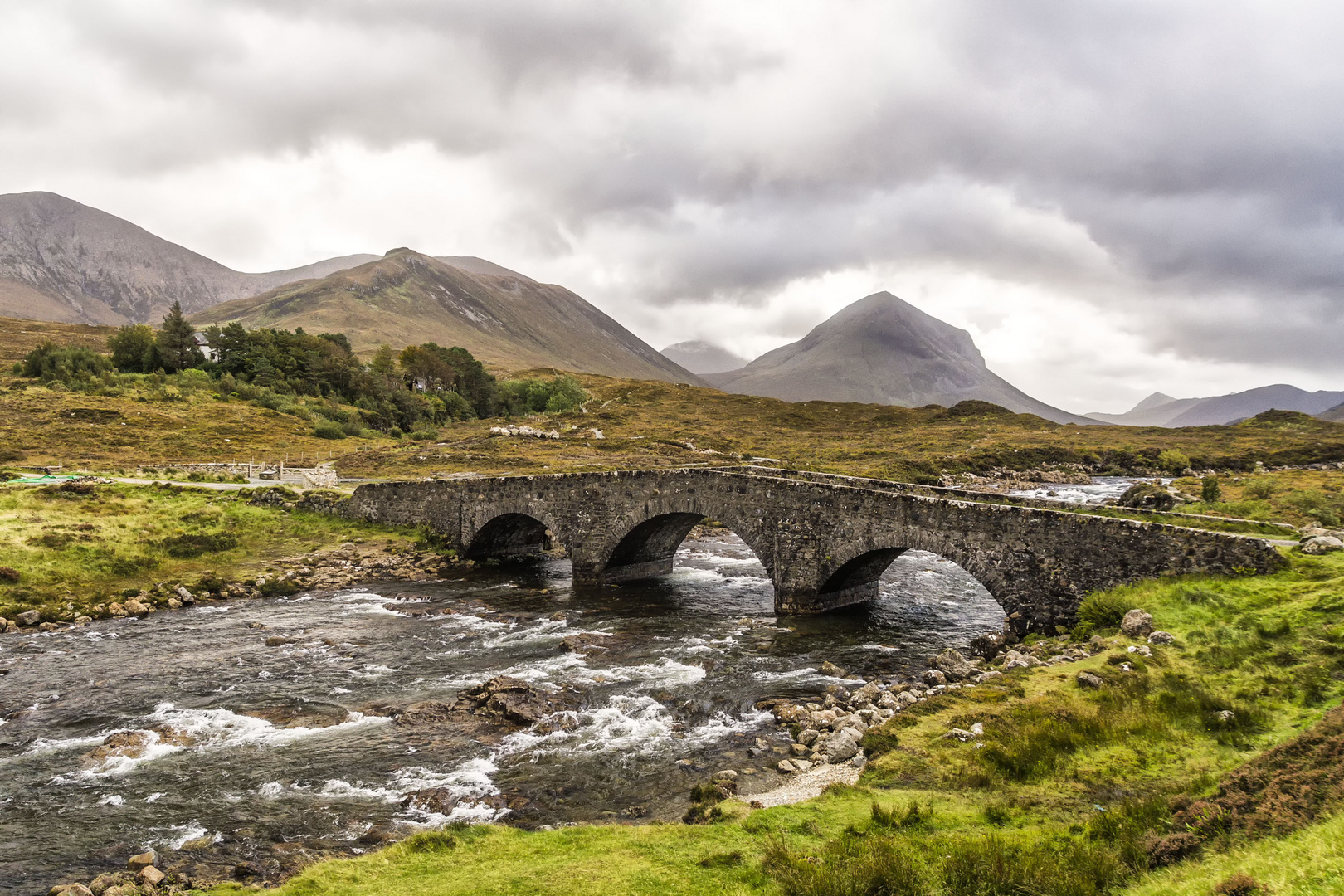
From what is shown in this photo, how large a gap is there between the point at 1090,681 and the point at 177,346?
111 metres

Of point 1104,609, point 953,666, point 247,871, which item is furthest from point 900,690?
point 247,871

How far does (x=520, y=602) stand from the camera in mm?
31875

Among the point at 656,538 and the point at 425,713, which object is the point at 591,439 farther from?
the point at 425,713

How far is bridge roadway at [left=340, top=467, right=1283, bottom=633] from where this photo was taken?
19484mm

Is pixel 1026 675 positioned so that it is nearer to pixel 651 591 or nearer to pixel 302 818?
pixel 302 818

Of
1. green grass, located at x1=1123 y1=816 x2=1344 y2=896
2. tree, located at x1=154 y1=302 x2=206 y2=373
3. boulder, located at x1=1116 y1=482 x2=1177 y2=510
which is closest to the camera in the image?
green grass, located at x1=1123 y1=816 x2=1344 y2=896

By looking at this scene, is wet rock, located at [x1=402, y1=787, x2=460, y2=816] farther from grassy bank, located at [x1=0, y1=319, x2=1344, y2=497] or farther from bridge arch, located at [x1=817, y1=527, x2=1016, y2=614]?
grassy bank, located at [x1=0, y1=319, x2=1344, y2=497]

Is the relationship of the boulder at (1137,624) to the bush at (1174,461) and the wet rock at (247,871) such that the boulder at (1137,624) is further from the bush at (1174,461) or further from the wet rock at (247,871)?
the bush at (1174,461)

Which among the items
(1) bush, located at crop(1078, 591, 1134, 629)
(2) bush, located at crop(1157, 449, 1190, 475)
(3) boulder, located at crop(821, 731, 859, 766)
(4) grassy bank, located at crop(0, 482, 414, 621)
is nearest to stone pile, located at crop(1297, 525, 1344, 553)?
(1) bush, located at crop(1078, 591, 1134, 629)

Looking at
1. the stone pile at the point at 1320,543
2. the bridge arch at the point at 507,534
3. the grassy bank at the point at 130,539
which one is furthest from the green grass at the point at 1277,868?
the grassy bank at the point at 130,539

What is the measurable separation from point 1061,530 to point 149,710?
26.0 m

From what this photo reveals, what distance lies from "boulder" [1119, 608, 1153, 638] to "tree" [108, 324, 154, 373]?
110022mm

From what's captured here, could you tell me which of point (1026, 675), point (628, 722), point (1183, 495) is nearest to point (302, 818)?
point (628, 722)

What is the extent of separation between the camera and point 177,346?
9350cm
